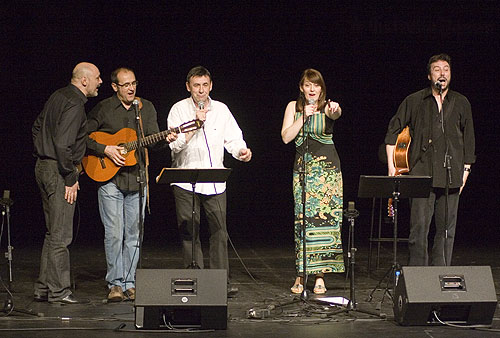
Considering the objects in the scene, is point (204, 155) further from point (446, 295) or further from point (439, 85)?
point (446, 295)

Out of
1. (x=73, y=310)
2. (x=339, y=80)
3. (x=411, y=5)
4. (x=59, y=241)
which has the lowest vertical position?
(x=73, y=310)

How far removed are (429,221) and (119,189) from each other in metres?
2.29

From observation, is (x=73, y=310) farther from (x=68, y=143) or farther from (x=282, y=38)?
(x=282, y=38)

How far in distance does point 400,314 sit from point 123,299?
204 centimetres

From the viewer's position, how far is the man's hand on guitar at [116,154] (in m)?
5.80

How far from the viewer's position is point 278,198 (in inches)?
447

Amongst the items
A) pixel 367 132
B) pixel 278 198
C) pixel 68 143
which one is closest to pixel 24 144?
pixel 278 198

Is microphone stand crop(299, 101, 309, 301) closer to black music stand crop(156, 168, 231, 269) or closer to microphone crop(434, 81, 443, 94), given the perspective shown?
black music stand crop(156, 168, 231, 269)

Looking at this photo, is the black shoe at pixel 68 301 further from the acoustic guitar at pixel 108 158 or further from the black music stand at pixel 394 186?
the black music stand at pixel 394 186

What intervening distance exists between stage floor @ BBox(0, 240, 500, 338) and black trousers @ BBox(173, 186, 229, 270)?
0.36 meters

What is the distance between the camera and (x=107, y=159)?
5.87m

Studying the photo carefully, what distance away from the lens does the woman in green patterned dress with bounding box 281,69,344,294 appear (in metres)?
5.98

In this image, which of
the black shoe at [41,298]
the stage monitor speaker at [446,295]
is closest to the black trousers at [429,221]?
the stage monitor speaker at [446,295]

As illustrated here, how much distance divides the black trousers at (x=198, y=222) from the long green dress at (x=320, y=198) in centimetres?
58
